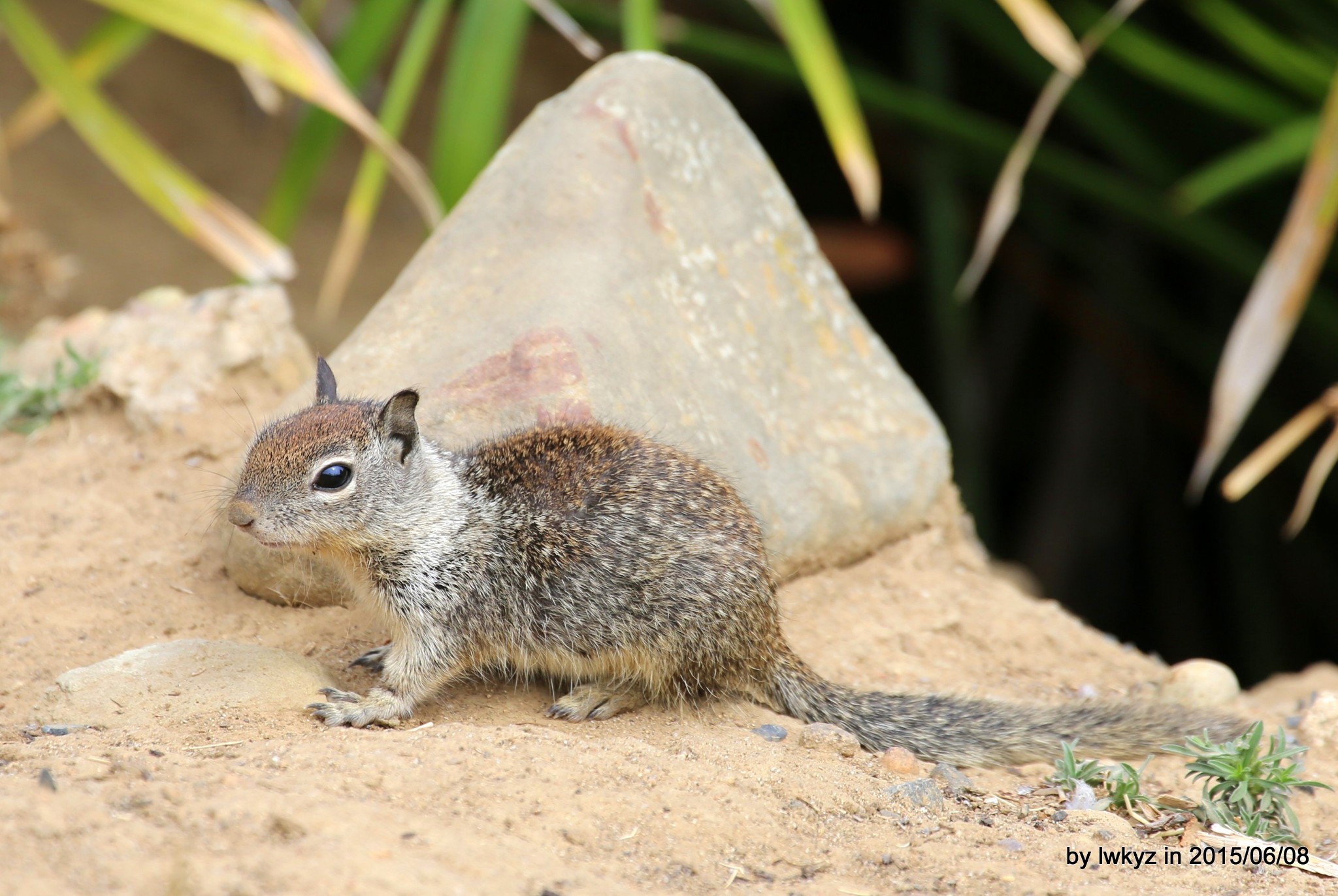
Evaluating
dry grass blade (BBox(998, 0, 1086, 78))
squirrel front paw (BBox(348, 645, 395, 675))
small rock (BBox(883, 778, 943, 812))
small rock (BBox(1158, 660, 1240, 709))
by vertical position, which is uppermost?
dry grass blade (BBox(998, 0, 1086, 78))

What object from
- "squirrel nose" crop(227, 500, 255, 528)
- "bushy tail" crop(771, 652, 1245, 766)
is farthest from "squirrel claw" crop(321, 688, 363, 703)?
"bushy tail" crop(771, 652, 1245, 766)

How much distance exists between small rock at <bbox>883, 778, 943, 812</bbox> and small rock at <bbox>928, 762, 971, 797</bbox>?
0.42 feet

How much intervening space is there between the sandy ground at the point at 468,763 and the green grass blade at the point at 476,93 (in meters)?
1.33

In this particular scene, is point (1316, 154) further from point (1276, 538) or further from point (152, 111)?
point (152, 111)

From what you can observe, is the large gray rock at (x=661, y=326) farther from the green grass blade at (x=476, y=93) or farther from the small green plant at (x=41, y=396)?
the small green plant at (x=41, y=396)

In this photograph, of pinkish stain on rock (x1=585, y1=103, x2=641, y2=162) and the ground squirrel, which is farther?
pinkish stain on rock (x1=585, y1=103, x2=641, y2=162)

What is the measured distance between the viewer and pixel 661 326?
4.37 metres

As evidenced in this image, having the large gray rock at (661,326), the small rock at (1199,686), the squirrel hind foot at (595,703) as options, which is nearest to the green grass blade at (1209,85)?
the large gray rock at (661,326)

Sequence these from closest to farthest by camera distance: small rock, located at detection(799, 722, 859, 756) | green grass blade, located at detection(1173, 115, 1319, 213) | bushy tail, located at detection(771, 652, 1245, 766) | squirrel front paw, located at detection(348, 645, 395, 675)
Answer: small rock, located at detection(799, 722, 859, 756), bushy tail, located at detection(771, 652, 1245, 766), squirrel front paw, located at detection(348, 645, 395, 675), green grass blade, located at detection(1173, 115, 1319, 213)

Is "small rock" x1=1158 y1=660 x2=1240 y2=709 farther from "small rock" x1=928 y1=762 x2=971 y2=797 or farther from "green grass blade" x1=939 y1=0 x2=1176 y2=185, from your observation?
"green grass blade" x1=939 y1=0 x2=1176 y2=185

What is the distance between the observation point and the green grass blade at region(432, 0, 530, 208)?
5496 millimetres

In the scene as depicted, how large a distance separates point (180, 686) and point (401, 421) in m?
0.89

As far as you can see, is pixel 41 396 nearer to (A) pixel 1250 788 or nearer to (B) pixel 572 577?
(B) pixel 572 577

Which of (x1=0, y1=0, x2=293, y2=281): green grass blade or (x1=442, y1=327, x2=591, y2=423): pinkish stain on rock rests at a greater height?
(x1=0, y1=0, x2=293, y2=281): green grass blade
